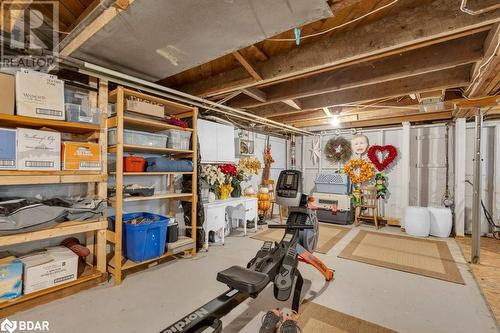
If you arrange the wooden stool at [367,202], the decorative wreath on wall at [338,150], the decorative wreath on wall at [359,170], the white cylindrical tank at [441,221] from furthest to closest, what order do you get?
1. the decorative wreath on wall at [338,150]
2. the decorative wreath on wall at [359,170]
3. the wooden stool at [367,202]
4. the white cylindrical tank at [441,221]

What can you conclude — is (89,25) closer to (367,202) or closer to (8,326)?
(8,326)

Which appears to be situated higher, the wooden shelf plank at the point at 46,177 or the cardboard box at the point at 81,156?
the cardboard box at the point at 81,156

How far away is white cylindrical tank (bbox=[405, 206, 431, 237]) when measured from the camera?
4.40m

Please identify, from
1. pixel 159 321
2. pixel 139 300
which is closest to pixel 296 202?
pixel 159 321

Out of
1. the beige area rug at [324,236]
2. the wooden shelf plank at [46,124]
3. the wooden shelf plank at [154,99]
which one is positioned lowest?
the beige area rug at [324,236]

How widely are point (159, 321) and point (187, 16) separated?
7.42 ft

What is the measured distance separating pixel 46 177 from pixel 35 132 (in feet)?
1.31

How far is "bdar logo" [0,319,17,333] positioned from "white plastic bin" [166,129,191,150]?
6.86 ft

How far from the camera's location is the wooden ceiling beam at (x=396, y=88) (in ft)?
9.26

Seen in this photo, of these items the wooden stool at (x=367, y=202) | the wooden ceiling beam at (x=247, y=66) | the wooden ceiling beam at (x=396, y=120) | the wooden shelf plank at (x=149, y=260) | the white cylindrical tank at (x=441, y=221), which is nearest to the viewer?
the wooden ceiling beam at (x=247, y=66)

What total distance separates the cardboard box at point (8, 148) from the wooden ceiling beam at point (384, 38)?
234cm

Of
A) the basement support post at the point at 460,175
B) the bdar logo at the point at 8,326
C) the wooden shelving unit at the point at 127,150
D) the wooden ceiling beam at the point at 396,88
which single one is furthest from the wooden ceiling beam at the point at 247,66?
the basement support post at the point at 460,175

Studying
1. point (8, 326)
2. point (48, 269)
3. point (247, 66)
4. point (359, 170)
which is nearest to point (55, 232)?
point (48, 269)

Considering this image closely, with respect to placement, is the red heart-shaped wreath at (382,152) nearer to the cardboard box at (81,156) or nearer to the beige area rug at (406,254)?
the beige area rug at (406,254)
